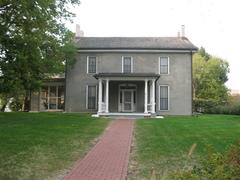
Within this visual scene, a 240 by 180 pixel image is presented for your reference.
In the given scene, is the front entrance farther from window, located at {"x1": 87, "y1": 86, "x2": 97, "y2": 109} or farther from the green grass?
the green grass

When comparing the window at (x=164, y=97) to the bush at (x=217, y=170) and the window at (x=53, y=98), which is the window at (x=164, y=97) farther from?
the bush at (x=217, y=170)

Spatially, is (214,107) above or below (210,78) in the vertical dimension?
below

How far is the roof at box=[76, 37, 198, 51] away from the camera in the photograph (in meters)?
35.0

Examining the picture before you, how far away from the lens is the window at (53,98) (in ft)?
124

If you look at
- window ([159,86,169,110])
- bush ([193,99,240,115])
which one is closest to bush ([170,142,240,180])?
window ([159,86,169,110])

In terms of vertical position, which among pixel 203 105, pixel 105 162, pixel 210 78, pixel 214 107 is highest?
pixel 210 78

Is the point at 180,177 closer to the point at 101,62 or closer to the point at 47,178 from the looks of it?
the point at 47,178

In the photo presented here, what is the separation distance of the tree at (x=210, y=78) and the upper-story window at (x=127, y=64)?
2184 cm

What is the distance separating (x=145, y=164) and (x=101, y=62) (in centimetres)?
2491

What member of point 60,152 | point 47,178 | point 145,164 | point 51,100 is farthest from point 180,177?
point 51,100

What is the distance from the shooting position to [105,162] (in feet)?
37.3

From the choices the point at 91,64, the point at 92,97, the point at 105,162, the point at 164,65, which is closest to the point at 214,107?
the point at 164,65

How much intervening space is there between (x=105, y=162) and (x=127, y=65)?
24474 millimetres

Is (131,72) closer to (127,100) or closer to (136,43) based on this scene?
(127,100)
